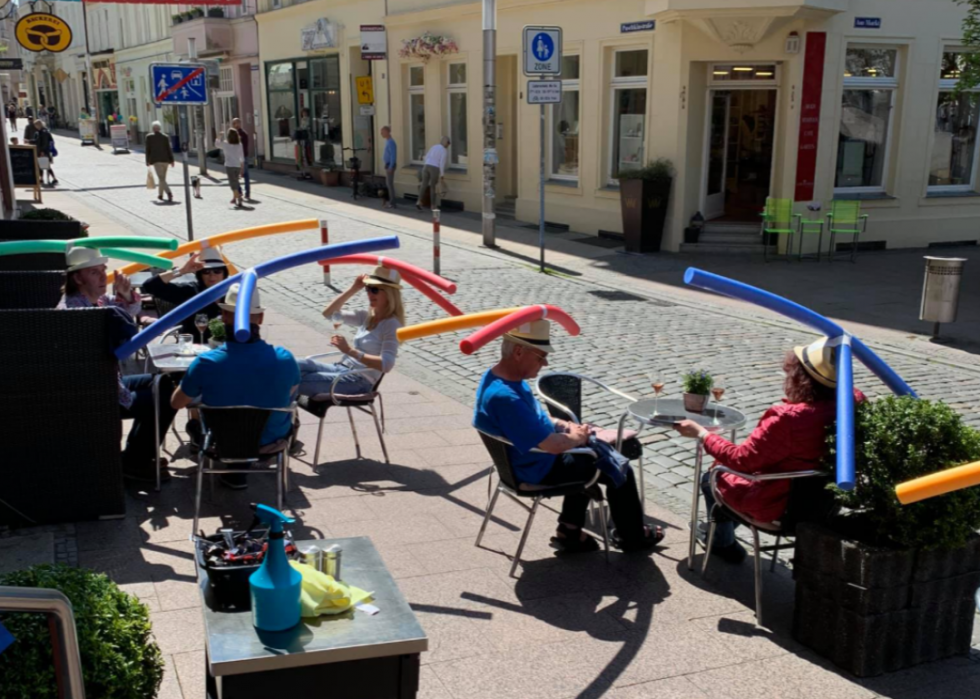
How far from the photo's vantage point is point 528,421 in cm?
517

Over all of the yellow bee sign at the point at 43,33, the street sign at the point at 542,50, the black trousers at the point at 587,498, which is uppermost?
the yellow bee sign at the point at 43,33

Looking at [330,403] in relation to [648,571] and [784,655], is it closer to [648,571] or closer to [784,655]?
[648,571]

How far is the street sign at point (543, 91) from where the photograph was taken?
1450 centimetres

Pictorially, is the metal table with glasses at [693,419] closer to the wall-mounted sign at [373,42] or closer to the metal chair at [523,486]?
the metal chair at [523,486]

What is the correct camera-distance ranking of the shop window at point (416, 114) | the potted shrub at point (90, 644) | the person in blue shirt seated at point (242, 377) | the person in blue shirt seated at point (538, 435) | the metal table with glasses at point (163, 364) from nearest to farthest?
1. the potted shrub at point (90, 644)
2. the person in blue shirt seated at point (538, 435)
3. the person in blue shirt seated at point (242, 377)
4. the metal table with glasses at point (163, 364)
5. the shop window at point (416, 114)

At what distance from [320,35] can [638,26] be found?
13.5 meters

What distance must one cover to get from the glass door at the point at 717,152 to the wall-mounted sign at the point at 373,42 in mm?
10077

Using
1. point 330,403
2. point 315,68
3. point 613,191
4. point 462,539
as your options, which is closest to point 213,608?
point 462,539

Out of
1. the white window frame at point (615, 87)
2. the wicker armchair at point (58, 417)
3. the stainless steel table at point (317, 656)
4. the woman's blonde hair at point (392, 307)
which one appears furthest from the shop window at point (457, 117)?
the stainless steel table at point (317, 656)

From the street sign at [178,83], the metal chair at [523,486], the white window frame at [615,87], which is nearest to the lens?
the metal chair at [523,486]

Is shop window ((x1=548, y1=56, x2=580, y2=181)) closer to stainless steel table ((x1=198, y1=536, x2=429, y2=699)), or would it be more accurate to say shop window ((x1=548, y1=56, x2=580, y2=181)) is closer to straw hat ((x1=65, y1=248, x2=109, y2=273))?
straw hat ((x1=65, y1=248, x2=109, y2=273))

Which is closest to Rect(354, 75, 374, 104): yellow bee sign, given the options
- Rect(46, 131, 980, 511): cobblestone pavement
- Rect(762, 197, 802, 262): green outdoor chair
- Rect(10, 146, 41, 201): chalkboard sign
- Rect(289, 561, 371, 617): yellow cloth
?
Rect(46, 131, 980, 511): cobblestone pavement

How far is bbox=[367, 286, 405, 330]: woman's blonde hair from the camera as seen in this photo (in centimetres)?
709

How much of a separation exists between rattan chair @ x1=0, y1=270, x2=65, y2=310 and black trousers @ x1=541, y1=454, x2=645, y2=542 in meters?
4.69
